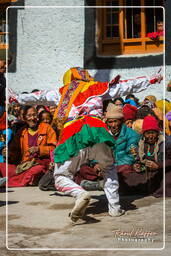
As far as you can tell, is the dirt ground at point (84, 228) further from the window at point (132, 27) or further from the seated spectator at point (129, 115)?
the window at point (132, 27)

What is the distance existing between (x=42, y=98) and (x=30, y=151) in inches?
41.0

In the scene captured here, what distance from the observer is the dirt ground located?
3475mm

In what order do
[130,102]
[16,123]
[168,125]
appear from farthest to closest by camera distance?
[130,102] < [16,123] < [168,125]

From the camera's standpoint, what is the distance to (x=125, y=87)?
537 cm

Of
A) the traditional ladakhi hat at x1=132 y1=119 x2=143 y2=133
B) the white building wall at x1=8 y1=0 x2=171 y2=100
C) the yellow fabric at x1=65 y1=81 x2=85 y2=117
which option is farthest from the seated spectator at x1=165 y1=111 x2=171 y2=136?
the white building wall at x1=8 y1=0 x2=171 y2=100

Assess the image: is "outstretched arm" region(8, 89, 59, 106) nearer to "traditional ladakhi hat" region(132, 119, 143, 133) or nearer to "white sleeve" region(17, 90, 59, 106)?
"white sleeve" region(17, 90, 59, 106)

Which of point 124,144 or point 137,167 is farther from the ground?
point 124,144

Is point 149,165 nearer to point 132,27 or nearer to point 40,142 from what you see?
point 40,142

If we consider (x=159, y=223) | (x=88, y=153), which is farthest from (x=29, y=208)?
(x=159, y=223)

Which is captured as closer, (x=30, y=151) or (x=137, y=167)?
(x=137, y=167)

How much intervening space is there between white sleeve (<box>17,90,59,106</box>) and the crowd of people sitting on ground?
21mm

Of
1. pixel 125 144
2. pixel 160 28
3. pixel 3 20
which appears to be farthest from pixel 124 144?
pixel 3 20

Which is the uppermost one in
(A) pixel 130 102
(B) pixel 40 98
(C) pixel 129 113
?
(B) pixel 40 98

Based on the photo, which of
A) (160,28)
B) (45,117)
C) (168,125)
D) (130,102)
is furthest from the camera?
(160,28)
